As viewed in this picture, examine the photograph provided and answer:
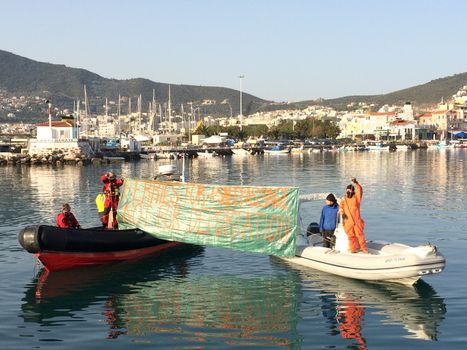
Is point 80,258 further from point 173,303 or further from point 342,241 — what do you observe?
point 342,241

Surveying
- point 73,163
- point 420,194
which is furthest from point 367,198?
point 73,163

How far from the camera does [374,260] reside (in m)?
19.1

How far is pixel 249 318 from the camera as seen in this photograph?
16641 mm

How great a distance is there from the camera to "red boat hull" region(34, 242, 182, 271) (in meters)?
21.0

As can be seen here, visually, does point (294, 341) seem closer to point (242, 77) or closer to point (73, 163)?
point (73, 163)

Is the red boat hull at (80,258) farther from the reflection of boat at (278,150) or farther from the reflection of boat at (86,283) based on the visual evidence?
the reflection of boat at (278,150)

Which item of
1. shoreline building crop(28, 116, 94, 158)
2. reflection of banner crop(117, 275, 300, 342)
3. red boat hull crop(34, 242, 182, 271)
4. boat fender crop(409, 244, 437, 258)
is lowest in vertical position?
reflection of banner crop(117, 275, 300, 342)

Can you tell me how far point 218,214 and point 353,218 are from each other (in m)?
4.68

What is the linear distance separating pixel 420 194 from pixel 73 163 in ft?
224

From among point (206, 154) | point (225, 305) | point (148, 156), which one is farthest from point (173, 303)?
point (206, 154)

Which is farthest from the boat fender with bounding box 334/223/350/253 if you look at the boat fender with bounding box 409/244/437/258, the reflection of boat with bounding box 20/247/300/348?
the boat fender with bounding box 409/244/437/258

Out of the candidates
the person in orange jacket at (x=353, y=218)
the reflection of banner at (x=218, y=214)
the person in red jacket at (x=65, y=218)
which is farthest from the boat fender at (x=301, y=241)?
the person in red jacket at (x=65, y=218)

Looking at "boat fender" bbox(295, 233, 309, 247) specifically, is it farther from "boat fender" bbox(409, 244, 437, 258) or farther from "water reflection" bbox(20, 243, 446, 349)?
"boat fender" bbox(409, 244, 437, 258)

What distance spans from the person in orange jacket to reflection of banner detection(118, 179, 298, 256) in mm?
1704
